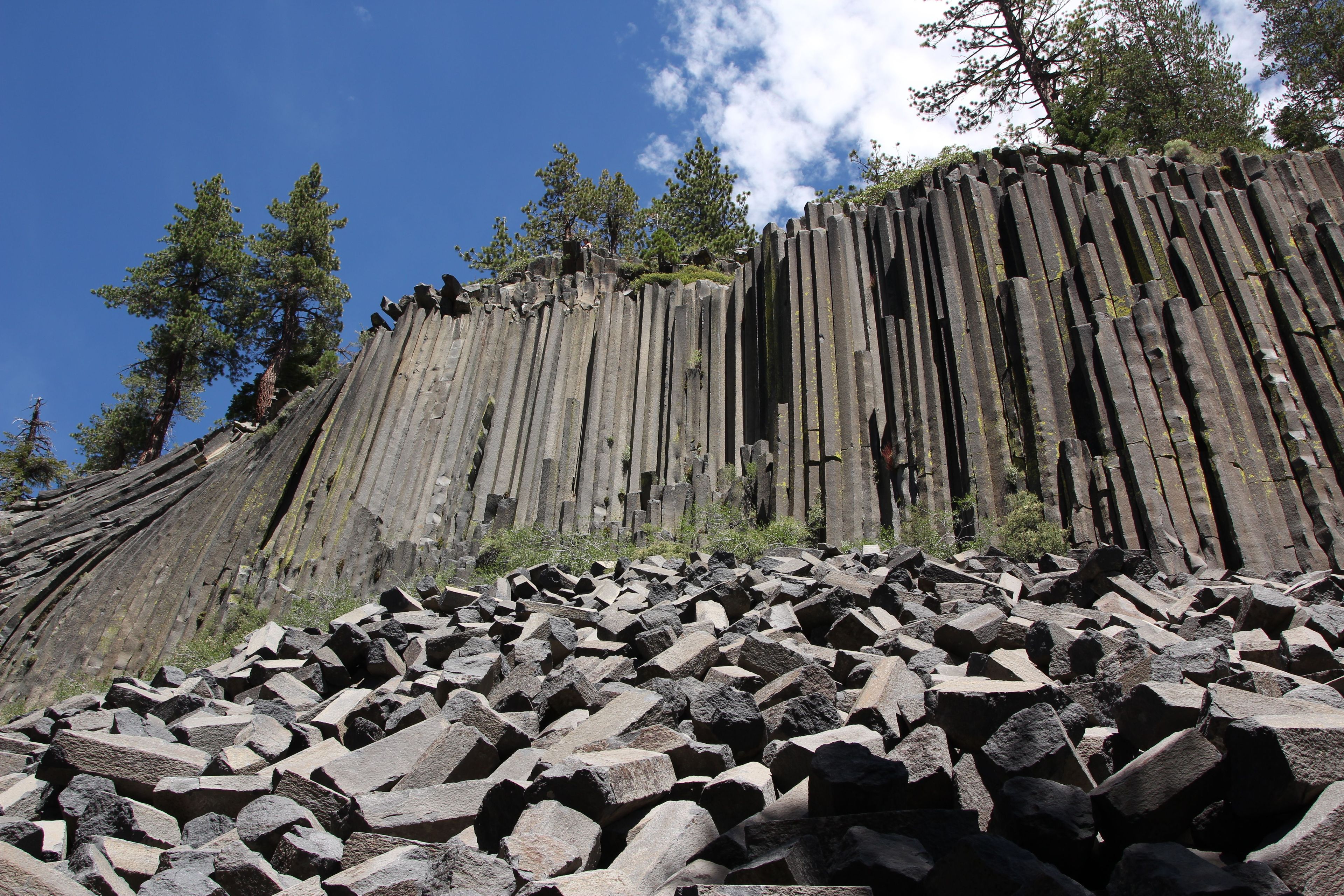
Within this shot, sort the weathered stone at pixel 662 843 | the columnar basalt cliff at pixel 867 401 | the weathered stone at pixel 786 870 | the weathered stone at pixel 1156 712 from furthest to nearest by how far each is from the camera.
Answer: the columnar basalt cliff at pixel 867 401 → the weathered stone at pixel 1156 712 → the weathered stone at pixel 662 843 → the weathered stone at pixel 786 870

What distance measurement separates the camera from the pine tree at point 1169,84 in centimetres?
1991

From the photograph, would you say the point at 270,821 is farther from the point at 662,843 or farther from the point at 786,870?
the point at 786,870

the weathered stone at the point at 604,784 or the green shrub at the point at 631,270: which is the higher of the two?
the green shrub at the point at 631,270

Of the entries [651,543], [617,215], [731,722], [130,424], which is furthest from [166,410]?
[731,722]

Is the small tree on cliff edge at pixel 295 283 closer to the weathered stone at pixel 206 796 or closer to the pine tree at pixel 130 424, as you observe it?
the pine tree at pixel 130 424

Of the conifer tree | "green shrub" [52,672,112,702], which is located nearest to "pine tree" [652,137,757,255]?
the conifer tree

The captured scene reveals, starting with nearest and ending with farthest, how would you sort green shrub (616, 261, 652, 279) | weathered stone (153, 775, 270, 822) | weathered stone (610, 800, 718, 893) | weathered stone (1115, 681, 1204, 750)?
weathered stone (610, 800, 718, 893) < weathered stone (1115, 681, 1204, 750) < weathered stone (153, 775, 270, 822) < green shrub (616, 261, 652, 279)

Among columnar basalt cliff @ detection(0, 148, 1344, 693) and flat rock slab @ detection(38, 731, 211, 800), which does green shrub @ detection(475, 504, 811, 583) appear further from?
flat rock slab @ detection(38, 731, 211, 800)

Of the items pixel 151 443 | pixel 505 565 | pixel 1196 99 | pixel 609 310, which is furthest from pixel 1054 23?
pixel 151 443

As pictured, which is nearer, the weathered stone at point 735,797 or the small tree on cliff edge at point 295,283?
the weathered stone at point 735,797

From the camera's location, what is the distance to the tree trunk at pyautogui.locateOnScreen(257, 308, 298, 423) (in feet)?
86.5

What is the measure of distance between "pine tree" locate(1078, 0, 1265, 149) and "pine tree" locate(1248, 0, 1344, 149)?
1.13 metres

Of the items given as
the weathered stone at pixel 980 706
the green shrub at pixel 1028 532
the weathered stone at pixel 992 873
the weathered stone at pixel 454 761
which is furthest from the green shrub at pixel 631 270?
the weathered stone at pixel 992 873

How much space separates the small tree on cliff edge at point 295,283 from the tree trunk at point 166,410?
2.47 meters
